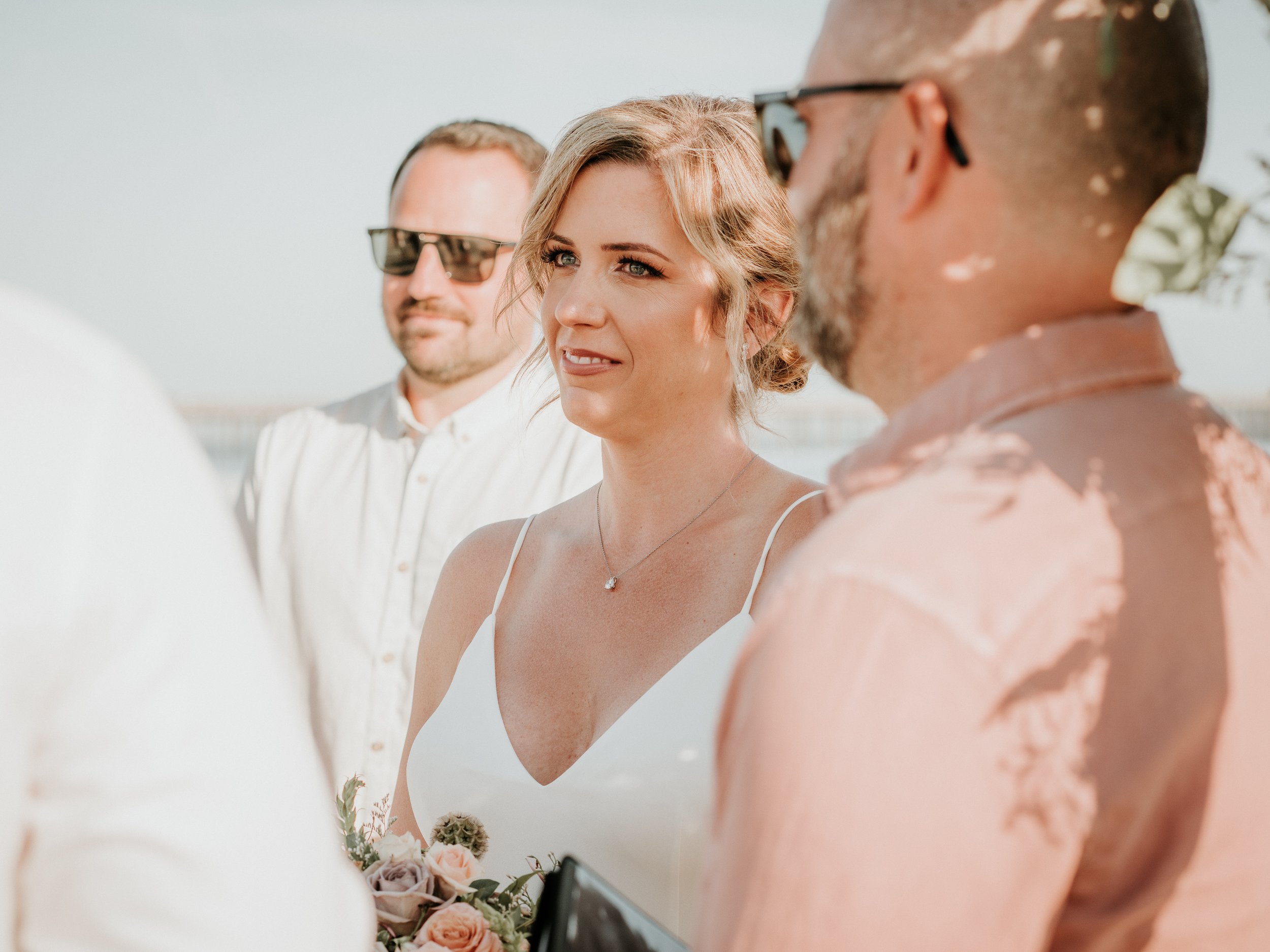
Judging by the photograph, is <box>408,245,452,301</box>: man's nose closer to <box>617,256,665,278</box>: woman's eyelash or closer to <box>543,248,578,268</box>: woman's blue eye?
<box>543,248,578,268</box>: woman's blue eye

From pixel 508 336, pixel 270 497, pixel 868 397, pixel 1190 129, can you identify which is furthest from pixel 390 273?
Answer: pixel 1190 129

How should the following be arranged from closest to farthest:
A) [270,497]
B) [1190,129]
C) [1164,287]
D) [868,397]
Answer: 1. [1164,287]
2. [1190,129]
3. [868,397]
4. [270,497]

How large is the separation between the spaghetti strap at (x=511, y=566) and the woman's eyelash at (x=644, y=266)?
2.73 ft

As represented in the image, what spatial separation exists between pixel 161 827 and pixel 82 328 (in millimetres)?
391

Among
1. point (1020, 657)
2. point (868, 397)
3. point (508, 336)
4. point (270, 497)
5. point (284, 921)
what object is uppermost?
point (868, 397)

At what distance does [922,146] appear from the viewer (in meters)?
1.27

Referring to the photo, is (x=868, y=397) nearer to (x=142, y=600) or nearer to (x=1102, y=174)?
(x=1102, y=174)

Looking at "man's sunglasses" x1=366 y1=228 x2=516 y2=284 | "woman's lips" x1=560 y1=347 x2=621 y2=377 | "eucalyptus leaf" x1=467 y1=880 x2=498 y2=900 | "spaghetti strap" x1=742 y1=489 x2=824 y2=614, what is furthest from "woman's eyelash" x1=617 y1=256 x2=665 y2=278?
"man's sunglasses" x1=366 y1=228 x2=516 y2=284

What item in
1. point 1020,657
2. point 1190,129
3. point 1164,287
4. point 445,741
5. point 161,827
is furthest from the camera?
point 445,741

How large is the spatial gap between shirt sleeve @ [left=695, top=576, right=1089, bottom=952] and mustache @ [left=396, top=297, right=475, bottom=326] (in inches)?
141

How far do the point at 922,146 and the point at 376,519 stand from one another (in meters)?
3.32

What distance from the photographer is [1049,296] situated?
4.10 feet

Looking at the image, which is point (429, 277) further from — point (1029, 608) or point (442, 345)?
point (1029, 608)

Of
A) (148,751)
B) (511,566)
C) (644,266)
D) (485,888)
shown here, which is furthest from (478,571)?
(148,751)
